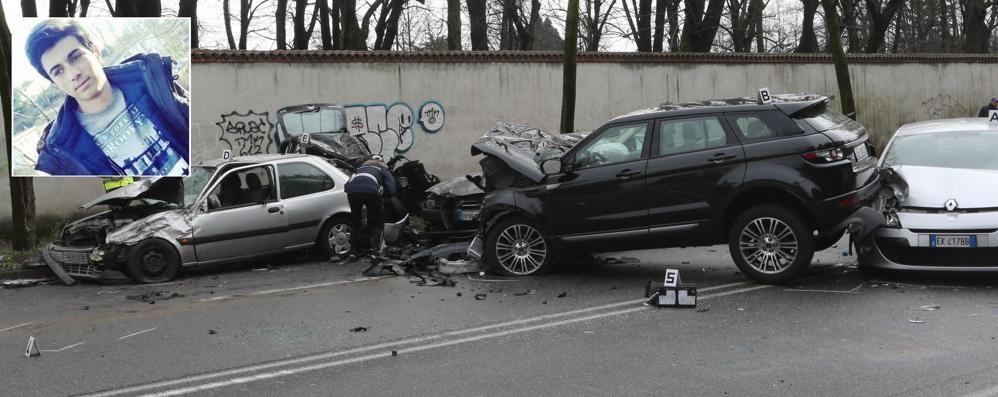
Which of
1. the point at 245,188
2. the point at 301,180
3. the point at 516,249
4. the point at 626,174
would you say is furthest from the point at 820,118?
the point at 245,188

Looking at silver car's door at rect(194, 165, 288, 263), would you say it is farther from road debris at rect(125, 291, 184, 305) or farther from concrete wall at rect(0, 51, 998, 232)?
concrete wall at rect(0, 51, 998, 232)

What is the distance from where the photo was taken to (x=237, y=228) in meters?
11.5

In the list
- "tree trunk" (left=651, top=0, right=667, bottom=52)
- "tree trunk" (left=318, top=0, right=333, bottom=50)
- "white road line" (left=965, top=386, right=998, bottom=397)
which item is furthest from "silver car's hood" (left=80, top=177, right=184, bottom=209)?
"tree trunk" (left=651, top=0, right=667, bottom=52)

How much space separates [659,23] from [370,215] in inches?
948

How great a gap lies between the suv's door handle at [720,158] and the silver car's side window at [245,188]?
5512 millimetres

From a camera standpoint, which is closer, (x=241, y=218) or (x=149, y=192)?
(x=241, y=218)

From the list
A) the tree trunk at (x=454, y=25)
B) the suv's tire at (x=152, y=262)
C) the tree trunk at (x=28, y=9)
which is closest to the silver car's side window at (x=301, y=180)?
the suv's tire at (x=152, y=262)

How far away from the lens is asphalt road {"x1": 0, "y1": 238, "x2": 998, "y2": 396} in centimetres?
609

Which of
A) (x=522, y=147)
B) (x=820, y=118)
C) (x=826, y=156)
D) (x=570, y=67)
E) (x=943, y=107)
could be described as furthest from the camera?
(x=943, y=107)

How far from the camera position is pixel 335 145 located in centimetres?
1569

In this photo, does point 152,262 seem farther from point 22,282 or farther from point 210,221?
point 22,282

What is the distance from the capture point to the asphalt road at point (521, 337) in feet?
20.0

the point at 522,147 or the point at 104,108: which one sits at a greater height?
the point at 104,108

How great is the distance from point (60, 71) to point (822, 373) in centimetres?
1102
